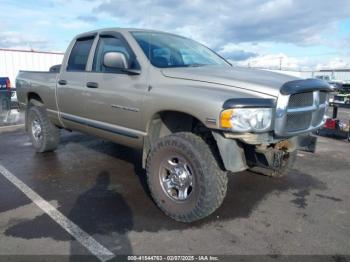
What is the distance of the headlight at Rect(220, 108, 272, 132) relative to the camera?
9.98 feet

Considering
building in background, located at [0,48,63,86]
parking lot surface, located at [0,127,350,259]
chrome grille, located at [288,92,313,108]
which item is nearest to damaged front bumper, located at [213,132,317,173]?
chrome grille, located at [288,92,313,108]

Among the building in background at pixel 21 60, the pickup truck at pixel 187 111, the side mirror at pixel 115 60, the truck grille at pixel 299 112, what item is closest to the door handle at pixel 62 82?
the pickup truck at pixel 187 111

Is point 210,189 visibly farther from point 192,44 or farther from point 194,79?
point 192,44

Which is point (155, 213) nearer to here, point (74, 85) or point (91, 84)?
point (91, 84)

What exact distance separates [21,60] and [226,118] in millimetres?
18786

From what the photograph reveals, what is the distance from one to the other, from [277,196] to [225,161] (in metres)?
1.45

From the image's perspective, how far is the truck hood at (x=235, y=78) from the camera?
10.5ft

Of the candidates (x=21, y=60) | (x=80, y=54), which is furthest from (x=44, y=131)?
(x=21, y=60)

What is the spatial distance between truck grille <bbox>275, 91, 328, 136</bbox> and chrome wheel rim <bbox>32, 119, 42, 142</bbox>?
465 cm

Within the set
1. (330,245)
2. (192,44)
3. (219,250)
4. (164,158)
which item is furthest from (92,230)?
(192,44)

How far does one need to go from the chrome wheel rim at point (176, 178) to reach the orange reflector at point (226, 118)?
→ 2.16 ft

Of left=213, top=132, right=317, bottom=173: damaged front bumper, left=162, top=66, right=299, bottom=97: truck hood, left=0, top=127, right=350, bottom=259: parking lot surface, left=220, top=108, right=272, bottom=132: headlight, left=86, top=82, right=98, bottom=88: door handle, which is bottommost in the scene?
left=0, top=127, right=350, bottom=259: parking lot surface

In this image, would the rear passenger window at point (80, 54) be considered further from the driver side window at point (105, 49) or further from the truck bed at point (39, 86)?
the truck bed at point (39, 86)

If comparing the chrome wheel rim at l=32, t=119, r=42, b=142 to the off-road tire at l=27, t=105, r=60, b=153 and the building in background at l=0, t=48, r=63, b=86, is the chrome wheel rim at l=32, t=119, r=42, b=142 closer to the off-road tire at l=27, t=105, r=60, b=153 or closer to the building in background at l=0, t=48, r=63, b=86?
the off-road tire at l=27, t=105, r=60, b=153
